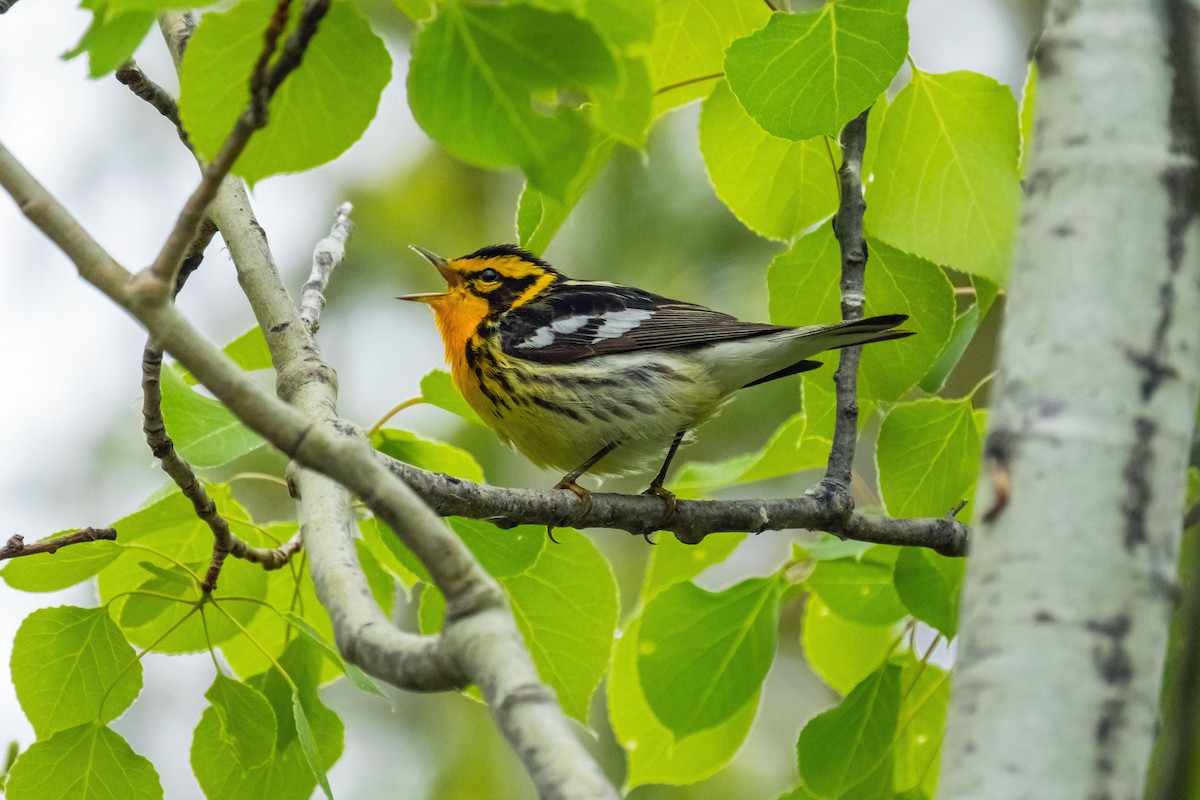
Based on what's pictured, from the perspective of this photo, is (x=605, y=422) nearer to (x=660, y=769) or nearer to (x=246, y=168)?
(x=660, y=769)

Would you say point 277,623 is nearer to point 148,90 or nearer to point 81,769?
point 81,769

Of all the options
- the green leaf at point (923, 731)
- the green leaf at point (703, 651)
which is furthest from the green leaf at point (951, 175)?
the green leaf at point (923, 731)

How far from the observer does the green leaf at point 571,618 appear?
2.65 m

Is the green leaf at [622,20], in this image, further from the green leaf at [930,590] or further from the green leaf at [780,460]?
the green leaf at [780,460]

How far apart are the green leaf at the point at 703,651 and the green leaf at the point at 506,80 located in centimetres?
136

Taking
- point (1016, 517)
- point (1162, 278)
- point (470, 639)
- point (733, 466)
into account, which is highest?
point (733, 466)

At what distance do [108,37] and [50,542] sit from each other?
4.39 feet

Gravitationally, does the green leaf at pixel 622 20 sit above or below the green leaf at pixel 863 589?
above

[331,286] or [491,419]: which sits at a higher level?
[331,286]

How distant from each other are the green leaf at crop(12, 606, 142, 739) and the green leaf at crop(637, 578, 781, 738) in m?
1.02

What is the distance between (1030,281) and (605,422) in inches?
104

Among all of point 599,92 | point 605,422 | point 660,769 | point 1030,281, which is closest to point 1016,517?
point 1030,281

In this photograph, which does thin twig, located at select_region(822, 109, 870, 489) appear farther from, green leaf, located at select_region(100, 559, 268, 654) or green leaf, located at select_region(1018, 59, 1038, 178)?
green leaf, located at select_region(100, 559, 268, 654)

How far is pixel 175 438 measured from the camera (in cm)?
235
